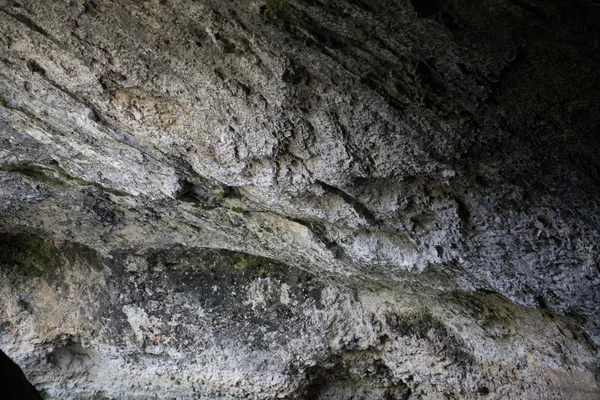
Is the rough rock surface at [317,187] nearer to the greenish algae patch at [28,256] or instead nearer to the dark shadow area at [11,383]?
the greenish algae patch at [28,256]

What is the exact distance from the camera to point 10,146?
282cm

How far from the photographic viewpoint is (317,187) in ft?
7.79

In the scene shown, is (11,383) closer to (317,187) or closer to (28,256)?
(317,187)

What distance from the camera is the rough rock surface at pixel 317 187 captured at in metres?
1.74

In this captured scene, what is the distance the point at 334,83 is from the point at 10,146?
1814 mm

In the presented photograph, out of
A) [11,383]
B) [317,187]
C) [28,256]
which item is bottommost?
Result: [28,256]

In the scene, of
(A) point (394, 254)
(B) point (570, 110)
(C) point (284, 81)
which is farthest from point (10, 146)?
(B) point (570, 110)

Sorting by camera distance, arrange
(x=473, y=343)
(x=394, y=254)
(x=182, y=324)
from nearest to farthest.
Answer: (x=394, y=254) < (x=473, y=343) < (x=182, y=324)

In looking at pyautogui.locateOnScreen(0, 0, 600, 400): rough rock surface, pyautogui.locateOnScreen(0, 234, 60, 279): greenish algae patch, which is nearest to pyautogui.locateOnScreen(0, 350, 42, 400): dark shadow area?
pyautogui.locateOnScreen(0, 0, 600, 400): rough rock surface

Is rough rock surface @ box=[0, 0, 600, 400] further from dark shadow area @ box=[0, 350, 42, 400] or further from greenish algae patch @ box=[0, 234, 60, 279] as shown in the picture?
dark shadow area @ box=[0, 350, 42, 400]

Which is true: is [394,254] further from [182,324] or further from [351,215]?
[182,324]

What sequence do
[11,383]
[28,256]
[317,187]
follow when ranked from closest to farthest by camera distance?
[11,383] → [317,187] → [28,256]

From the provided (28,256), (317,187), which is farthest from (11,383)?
(28,256)

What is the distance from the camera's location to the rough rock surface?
1735 millimetres
